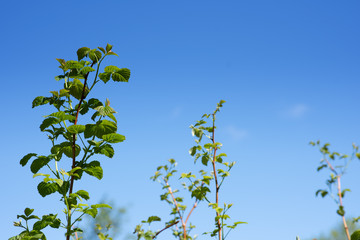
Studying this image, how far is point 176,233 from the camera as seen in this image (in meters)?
4.32

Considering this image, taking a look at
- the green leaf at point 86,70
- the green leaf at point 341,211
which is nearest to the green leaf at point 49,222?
the green leaf at point 86,70

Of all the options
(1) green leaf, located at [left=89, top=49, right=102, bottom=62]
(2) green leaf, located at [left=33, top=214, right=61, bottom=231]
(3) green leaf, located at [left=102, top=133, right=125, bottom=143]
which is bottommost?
(2) green leaf, located at [left=33, top=214, right=61, bottom=231]

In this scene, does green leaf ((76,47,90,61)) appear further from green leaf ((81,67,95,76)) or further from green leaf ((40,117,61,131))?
green leaf ((40,117,61,131))

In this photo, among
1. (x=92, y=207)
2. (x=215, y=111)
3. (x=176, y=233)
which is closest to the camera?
(x=92, y=207)

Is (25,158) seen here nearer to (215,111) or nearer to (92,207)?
(92,207)

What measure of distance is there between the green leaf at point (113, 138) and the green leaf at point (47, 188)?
1.31 ft

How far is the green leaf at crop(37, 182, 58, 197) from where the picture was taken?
5.74 feet

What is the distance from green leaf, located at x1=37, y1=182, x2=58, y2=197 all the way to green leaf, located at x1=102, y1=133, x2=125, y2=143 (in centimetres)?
40

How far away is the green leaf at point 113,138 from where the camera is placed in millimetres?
1840

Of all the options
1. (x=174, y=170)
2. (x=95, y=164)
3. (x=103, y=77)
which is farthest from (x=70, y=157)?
(x=174, y=170)

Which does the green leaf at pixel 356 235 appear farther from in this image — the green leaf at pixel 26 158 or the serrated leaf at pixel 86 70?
the green leaf at pixel 26 158

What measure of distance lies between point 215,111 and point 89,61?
66.7 inches

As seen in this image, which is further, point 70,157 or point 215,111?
point 215,111

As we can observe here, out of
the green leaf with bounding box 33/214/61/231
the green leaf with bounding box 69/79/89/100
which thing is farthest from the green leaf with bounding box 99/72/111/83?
the green leaf with bounding box 33/214/61/231
